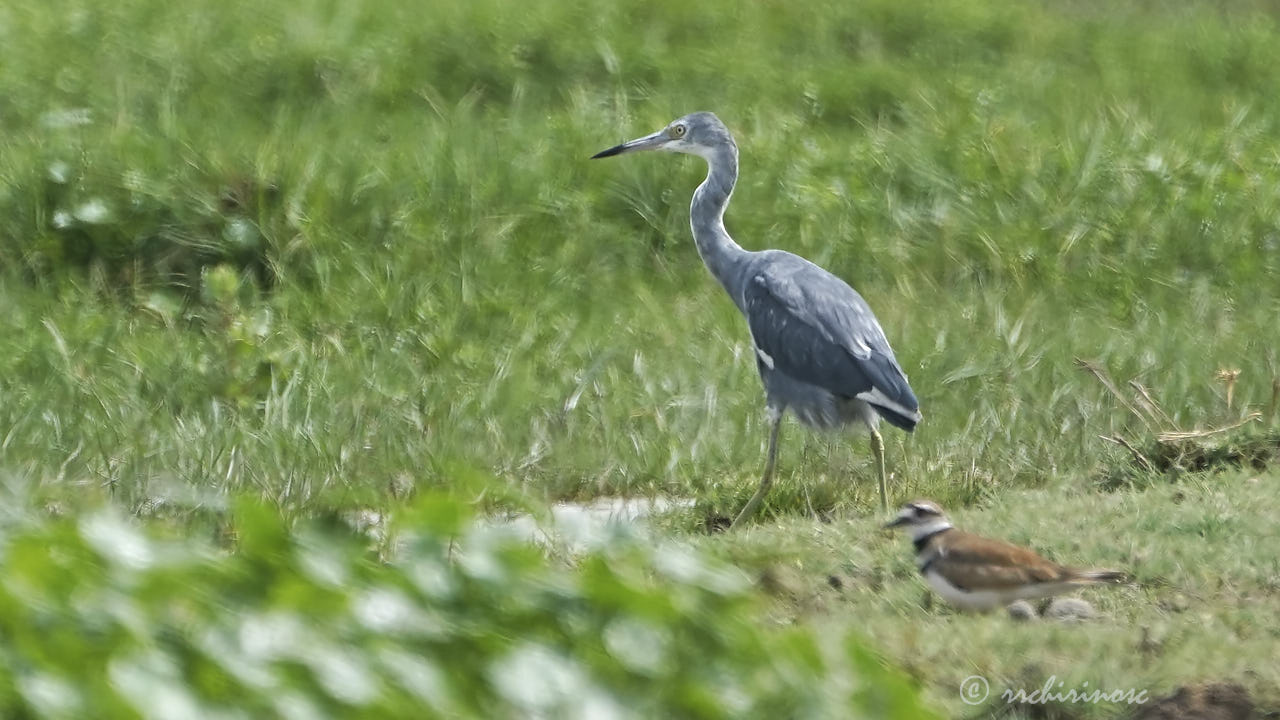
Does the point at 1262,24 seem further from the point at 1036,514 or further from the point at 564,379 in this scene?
the point at 1036,514

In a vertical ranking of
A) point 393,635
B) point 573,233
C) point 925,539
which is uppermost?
point 393,635

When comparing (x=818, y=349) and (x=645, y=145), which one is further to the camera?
(x=645, y=145)

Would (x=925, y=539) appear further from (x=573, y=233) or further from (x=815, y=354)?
(x=573, y=233)

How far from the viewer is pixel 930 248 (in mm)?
8406

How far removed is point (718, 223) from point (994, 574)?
8.88 feet

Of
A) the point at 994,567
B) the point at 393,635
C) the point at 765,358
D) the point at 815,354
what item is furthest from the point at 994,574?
the point at 393,635

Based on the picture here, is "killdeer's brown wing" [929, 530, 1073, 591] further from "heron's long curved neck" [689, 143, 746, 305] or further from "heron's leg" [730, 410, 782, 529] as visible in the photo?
"heron's long curved neck" [689, 143, 746, 305]

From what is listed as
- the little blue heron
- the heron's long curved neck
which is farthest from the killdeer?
the heron's long curved neck

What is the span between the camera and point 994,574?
13.8ft

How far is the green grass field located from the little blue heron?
0.23 metres

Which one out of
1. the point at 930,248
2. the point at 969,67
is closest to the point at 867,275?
the point at 930,248

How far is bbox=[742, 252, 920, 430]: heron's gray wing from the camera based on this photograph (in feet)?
18.7

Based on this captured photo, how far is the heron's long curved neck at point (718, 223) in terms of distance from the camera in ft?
21.6

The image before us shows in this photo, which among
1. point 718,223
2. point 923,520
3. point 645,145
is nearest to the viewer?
point 923,520
